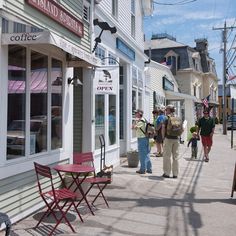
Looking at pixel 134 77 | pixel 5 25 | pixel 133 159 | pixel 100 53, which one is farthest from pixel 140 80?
pixel 5 25

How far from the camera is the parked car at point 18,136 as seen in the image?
6.12 meters

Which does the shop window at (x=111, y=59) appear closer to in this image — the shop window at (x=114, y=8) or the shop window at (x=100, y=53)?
the shop window at (x=100, y=53)

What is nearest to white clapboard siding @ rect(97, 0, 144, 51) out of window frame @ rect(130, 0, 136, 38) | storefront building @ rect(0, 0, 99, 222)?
window frame @ rect(130, 0, 136, 38)

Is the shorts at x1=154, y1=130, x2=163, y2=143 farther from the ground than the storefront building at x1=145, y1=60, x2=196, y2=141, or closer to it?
closer to it

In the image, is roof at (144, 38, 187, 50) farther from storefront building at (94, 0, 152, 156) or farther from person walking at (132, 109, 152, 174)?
person walking at (132, 109, 152, 174)

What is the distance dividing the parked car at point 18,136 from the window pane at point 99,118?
12.6 feet

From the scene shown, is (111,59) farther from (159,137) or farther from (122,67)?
(159,137)

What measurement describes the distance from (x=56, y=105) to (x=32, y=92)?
3.97 ft

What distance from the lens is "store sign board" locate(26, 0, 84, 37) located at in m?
6.82

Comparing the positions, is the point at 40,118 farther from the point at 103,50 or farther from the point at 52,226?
the point at 103,50

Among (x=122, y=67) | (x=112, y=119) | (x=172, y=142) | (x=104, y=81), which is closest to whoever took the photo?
(x=104, y=81)

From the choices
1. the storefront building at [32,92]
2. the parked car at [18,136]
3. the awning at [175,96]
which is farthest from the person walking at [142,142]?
the awning at [175,96]

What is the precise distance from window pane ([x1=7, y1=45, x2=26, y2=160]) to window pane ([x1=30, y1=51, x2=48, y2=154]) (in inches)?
11.7

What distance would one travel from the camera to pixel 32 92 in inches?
269
